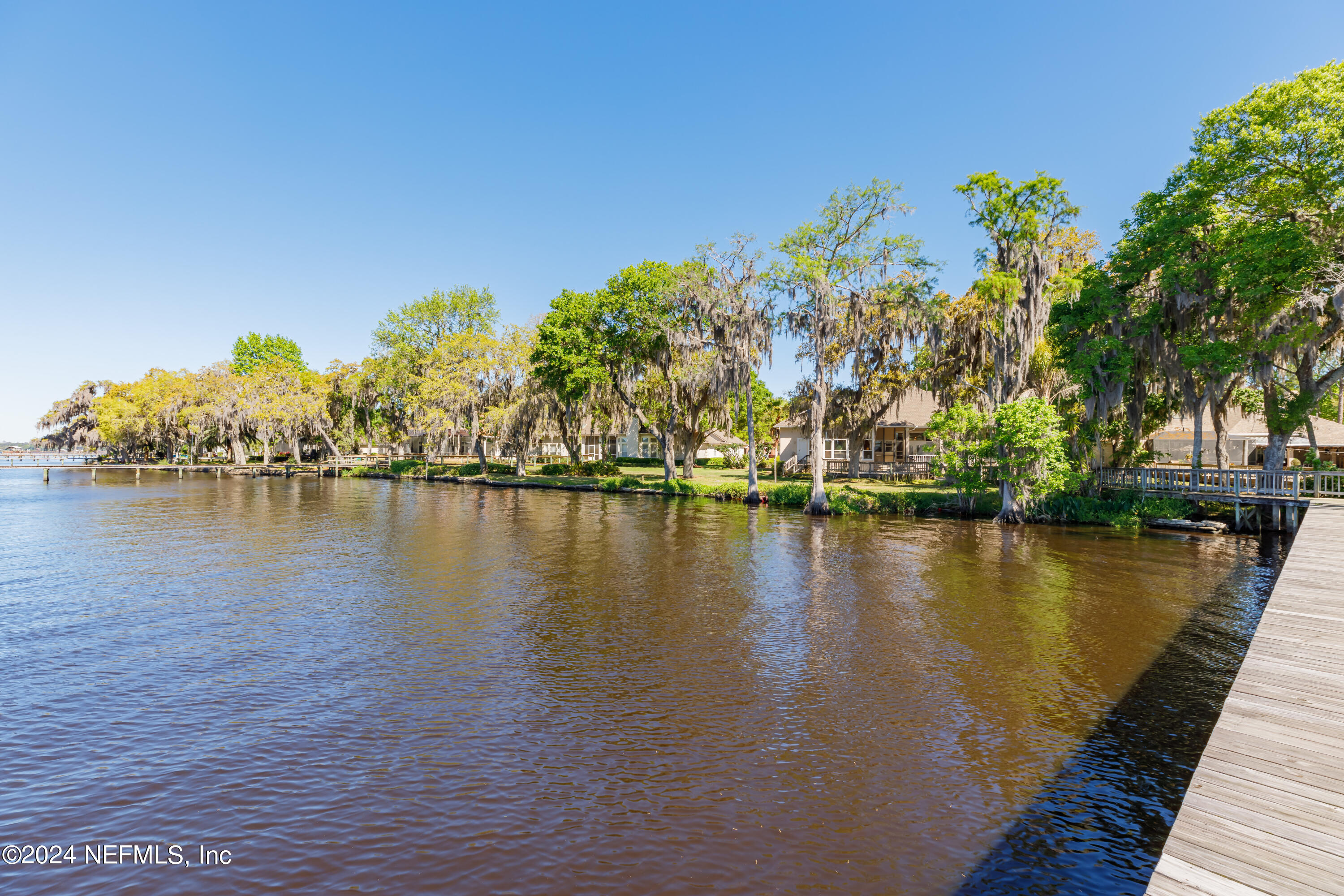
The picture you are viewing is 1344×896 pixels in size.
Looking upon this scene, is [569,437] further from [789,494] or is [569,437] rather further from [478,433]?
[789,494]

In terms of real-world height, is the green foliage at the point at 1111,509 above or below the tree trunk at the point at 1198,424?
below

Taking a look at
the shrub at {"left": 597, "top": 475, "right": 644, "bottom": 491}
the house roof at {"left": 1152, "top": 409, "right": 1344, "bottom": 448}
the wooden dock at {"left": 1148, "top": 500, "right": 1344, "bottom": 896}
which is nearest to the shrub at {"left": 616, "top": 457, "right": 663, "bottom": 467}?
the shrub at {"left": 597, "top": 475, "right": 644, "bottom": 491}

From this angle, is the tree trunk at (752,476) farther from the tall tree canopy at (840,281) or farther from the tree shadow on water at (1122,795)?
the tree shadow on water at (1122,795)

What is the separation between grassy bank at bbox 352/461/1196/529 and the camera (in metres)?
25.5

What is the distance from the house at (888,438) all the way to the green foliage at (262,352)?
221 ft

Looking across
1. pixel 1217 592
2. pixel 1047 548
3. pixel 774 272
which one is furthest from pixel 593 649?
pixel 774 272

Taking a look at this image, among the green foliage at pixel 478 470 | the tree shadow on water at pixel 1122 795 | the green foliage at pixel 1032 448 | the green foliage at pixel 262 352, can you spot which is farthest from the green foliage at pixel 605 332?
the green foliage at pixel 262 352

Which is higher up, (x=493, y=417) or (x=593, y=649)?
(x=493, y=417)

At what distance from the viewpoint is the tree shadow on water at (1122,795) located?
5.53 m

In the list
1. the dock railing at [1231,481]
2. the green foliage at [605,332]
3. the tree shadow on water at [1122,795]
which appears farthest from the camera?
the green foliage at [605,332]

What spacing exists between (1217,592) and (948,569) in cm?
575

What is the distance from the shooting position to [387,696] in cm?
913

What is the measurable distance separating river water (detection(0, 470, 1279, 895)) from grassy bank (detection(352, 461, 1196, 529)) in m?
7.15

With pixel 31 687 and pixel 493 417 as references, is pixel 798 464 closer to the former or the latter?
pixel 493 417
